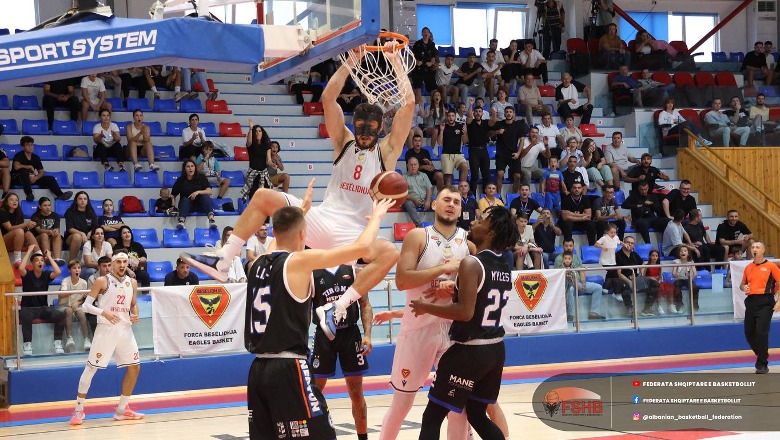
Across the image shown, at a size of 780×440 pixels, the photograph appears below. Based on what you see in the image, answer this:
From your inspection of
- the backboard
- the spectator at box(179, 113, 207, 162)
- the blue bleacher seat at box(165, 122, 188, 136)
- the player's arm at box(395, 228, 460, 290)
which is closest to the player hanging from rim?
the backboard

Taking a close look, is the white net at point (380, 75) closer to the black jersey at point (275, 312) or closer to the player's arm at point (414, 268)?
the player's arm at point (414, 268)

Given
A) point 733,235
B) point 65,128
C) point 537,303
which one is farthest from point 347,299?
point 733,235

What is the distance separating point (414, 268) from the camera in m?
7.04

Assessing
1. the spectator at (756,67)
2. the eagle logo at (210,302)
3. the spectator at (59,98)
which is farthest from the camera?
the spectator at (756,67)

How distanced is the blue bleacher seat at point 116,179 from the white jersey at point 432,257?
10793mm

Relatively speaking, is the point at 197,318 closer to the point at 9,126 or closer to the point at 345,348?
the point at 345,348

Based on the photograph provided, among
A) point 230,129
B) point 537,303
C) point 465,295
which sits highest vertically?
point 230,129

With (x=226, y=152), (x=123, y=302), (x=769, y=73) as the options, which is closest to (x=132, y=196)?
(x=226, y=152)

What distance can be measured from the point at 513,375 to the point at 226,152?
730 cm

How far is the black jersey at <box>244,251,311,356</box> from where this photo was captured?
5.61 m

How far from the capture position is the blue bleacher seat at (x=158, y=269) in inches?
587

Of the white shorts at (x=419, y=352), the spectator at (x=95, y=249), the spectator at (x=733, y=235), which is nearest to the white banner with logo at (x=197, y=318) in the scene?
the spectator at (x=95, y=249)

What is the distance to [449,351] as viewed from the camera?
657cm

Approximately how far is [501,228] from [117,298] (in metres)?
6.59
